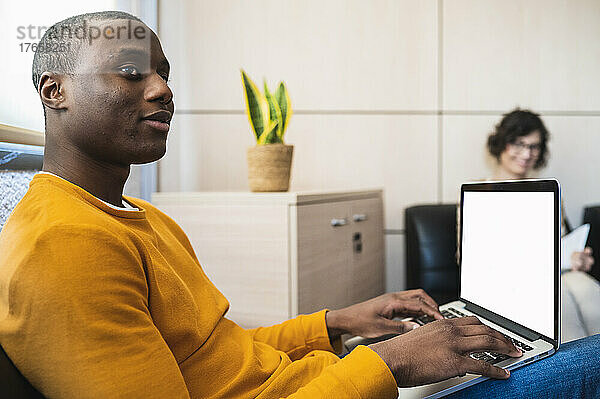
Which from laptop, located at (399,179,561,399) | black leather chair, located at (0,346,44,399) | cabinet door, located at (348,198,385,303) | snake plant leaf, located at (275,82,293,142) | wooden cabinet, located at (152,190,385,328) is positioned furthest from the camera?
cabinet door, located at (348,198,385,303)

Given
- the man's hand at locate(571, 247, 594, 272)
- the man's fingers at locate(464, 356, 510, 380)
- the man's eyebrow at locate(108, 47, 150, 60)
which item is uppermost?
the man's eyebrow at locate(108, 47, 150, 60)

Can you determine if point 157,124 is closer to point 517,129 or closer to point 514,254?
point 514,254

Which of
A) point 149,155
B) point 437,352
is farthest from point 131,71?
point 437,352

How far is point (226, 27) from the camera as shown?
2.57 meters

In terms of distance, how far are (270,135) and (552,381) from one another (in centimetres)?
125

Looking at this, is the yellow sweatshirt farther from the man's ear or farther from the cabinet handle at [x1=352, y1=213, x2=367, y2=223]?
the cabinet handle at [x1=352, y1=213, x2=367, y2=223]

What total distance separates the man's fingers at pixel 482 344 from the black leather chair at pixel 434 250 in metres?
1.52

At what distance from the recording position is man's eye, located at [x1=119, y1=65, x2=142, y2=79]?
32.7 inches

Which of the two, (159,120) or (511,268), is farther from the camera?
(511,268)

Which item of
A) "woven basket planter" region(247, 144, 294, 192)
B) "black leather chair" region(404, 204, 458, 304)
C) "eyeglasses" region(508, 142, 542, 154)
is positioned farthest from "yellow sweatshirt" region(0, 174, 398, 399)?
"eyeglasses" region(508, 142, 542, 154)

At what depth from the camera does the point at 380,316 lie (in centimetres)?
118

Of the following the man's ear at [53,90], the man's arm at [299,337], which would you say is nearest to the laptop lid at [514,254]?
the man's arm at [299,337]

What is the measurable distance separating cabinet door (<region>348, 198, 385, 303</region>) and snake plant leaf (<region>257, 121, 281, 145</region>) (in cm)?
42

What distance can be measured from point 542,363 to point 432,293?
4.92 feet
